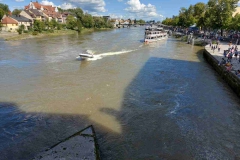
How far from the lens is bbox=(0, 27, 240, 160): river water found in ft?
34.4

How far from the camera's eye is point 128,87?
18969 mm

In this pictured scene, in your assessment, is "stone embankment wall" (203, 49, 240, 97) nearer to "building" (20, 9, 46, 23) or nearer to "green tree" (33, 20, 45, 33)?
"green tree" (33, 20, 45, 33)

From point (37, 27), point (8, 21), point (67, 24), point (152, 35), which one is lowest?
point (152, 35)

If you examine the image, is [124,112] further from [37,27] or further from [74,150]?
[37,27]

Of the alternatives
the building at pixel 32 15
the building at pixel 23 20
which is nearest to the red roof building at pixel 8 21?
the building at pixel 23 20

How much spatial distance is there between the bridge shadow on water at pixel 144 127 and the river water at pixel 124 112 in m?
0.05

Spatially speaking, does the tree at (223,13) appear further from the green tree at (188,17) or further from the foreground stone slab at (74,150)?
the foreground stone slab at (74,150)

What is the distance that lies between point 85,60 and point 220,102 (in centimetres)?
2012

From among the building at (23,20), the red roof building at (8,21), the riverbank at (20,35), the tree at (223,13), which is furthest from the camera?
the building at (23,20)

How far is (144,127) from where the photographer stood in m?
12.3

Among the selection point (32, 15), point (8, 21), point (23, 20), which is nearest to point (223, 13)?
point (8, 21)

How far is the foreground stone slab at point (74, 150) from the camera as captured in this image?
8250mm

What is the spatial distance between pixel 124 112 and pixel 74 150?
589 centimetres

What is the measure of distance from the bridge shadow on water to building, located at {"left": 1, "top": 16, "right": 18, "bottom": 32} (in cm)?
6855
